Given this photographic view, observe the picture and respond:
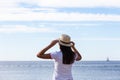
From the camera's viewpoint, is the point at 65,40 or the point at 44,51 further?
the point at 65,40

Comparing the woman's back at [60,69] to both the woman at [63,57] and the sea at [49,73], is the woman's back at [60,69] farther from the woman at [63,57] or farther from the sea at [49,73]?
the sea at [49,73]

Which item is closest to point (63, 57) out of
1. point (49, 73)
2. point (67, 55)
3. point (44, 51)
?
point (67, 55)

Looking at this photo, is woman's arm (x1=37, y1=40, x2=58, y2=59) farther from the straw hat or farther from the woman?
the straw hat

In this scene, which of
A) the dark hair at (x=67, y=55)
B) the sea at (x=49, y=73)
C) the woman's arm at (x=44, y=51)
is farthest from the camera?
the sea at (x=49, y=73)

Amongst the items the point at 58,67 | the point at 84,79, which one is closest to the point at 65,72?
the point at 58,67

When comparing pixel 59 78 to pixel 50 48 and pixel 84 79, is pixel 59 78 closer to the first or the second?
pixel 50 48

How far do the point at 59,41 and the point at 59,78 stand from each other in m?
0.54

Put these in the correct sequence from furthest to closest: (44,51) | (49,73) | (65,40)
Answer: (49,73), (65,40), (44,51)

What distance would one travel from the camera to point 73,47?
28.5 feet

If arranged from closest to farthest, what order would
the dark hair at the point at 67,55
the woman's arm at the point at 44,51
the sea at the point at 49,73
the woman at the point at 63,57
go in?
the woman's arm at the point at 44,51 < the woman at the point at 63,57 < the dark hair at the point at 67,55 < the sea at the point at 49,73

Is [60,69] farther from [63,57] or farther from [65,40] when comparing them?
[65,40]

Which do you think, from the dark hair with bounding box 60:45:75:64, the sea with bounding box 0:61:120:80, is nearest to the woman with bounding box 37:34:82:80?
the dark hair with bounding box 60:45:75:64

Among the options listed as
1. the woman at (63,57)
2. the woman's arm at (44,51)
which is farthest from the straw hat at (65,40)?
the woman's arm at (44,51)

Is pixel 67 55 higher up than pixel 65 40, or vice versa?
pixel 65 40
